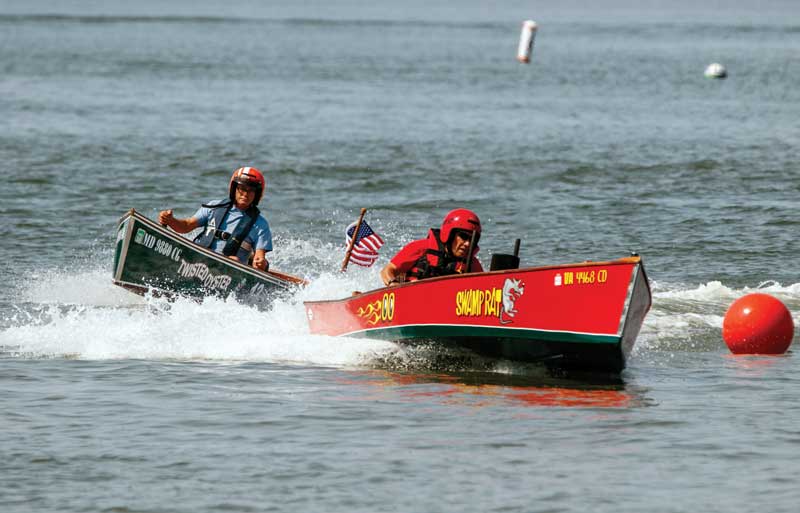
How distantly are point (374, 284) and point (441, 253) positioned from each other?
16.9ft

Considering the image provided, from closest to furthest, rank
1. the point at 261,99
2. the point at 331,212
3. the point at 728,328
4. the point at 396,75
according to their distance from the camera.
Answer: the point at 728,328, the point at 331,212, the point at 261,99, the point at 396,75

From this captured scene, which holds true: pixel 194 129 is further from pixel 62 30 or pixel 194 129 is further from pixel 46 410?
pixel 62 30

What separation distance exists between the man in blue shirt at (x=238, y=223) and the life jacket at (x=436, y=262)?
3093mm

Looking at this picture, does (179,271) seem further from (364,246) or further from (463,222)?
(463,222)

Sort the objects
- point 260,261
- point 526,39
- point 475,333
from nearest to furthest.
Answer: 1. point 475,333
2. point 260,261
3. point 526,39

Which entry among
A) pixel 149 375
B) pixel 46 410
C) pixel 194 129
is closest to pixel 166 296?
pixel 149 375

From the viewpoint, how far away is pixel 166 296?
15836 mm

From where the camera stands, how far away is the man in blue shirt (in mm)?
15539

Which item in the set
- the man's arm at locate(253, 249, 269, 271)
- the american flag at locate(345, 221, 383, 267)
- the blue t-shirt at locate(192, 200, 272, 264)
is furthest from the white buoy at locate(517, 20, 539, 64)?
the man's arm at locate(253, 249, 269, 271)

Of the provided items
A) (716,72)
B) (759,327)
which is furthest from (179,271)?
(716,72)

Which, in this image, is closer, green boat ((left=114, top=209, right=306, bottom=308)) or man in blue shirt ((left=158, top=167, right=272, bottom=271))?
green boat ((left=114, top=209, right=306, bottom=308))

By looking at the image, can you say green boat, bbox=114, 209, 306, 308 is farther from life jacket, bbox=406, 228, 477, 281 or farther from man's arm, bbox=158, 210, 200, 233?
life jacket, bbox=406, 228, 477, 281

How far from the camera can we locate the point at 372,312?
13.0 m

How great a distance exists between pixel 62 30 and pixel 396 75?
1766 inches
